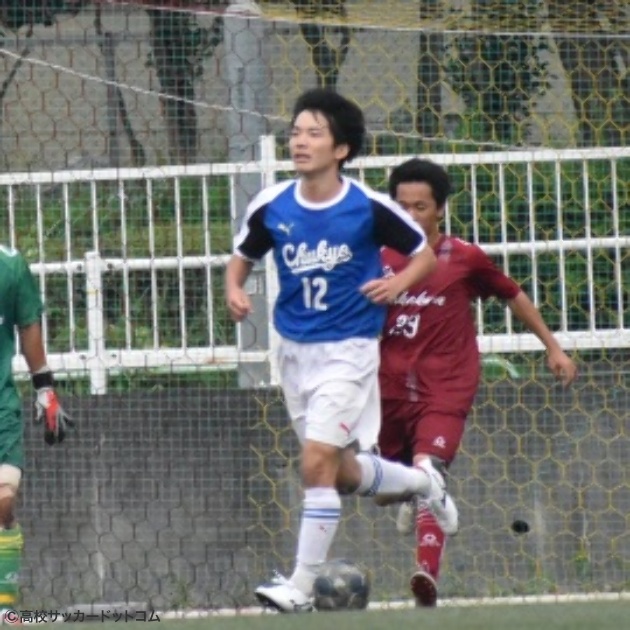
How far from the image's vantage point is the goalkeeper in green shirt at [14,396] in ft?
26.7

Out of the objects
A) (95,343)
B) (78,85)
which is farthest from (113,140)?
(95,343)

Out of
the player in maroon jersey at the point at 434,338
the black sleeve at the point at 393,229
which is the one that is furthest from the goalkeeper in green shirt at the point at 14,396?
the black sleeve at the point at 393,229

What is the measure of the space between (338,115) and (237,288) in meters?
0.69

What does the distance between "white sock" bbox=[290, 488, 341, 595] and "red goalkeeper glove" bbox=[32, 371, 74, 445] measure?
A: 4.57 ft

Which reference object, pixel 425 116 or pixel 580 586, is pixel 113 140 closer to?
pixel 425 116

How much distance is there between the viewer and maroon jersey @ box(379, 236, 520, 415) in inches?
327

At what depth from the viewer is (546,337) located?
835cm

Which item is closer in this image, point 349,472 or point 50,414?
point 349,472

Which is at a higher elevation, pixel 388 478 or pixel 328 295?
pixel 328 295

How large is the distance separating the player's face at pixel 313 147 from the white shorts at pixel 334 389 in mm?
581

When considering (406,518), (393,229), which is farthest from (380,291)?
(406,518)

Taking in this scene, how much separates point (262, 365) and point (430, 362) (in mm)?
988

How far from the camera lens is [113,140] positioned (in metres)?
9.16

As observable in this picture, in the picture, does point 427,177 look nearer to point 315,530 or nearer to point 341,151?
point 341,151
